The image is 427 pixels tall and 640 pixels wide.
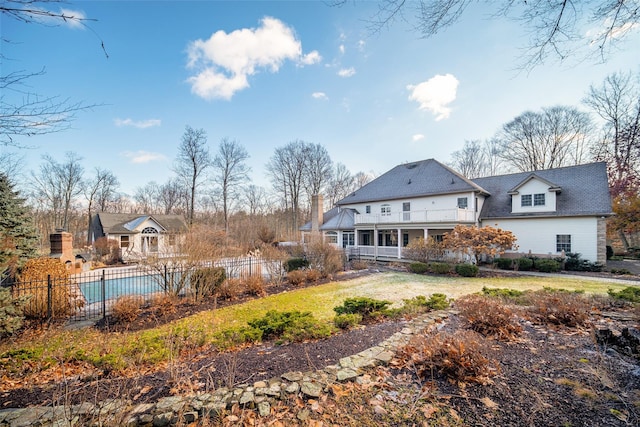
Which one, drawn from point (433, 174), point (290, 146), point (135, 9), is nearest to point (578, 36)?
point (135, 9)

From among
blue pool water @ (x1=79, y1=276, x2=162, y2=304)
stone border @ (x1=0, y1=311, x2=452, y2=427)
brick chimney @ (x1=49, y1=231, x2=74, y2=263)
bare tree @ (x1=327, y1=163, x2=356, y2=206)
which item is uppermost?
bare tree @ (x1=327, y1=163, x2=356, y2=206)

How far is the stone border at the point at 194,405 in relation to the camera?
8.16 feet

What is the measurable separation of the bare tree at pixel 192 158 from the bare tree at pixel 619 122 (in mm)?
38302

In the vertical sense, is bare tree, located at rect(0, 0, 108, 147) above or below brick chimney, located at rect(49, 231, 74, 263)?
above

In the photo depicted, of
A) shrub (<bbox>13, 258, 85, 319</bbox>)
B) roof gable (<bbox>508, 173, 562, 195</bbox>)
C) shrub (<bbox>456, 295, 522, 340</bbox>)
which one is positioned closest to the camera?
shrub (<bbox>456, 295, 522, 340</bbox>)

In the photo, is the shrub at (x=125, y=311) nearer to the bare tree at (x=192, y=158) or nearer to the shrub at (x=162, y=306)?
the shrub at (x=162, y=306)

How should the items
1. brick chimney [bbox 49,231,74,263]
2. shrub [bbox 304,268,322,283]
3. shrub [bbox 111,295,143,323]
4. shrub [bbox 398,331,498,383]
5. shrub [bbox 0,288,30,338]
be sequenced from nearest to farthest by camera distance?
shrub [bbox 398,331,498,383]
shrub [bbox 0,288,30,338]
shrub [bbox 111,295,143,323]
shrub [bbox 304,268,322,283]
brick chimney [bbox 49,231,74,263]

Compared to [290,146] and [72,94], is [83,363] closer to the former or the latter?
[72,94]

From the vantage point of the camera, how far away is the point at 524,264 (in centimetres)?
1497

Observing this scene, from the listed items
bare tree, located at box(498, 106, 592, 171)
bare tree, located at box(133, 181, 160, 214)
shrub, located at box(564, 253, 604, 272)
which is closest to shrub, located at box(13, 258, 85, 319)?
shrub, located at box(564, 253, 604, 272)

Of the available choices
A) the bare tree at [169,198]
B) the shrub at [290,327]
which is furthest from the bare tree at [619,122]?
the bare tree at [169,198]

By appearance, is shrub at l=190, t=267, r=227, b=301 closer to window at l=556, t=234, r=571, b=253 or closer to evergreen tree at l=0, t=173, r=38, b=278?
evergreen tree at l=0, t=173, r=38, b=278

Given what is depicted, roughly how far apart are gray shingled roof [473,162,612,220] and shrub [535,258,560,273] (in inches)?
146

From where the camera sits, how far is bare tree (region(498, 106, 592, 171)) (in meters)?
26.5
